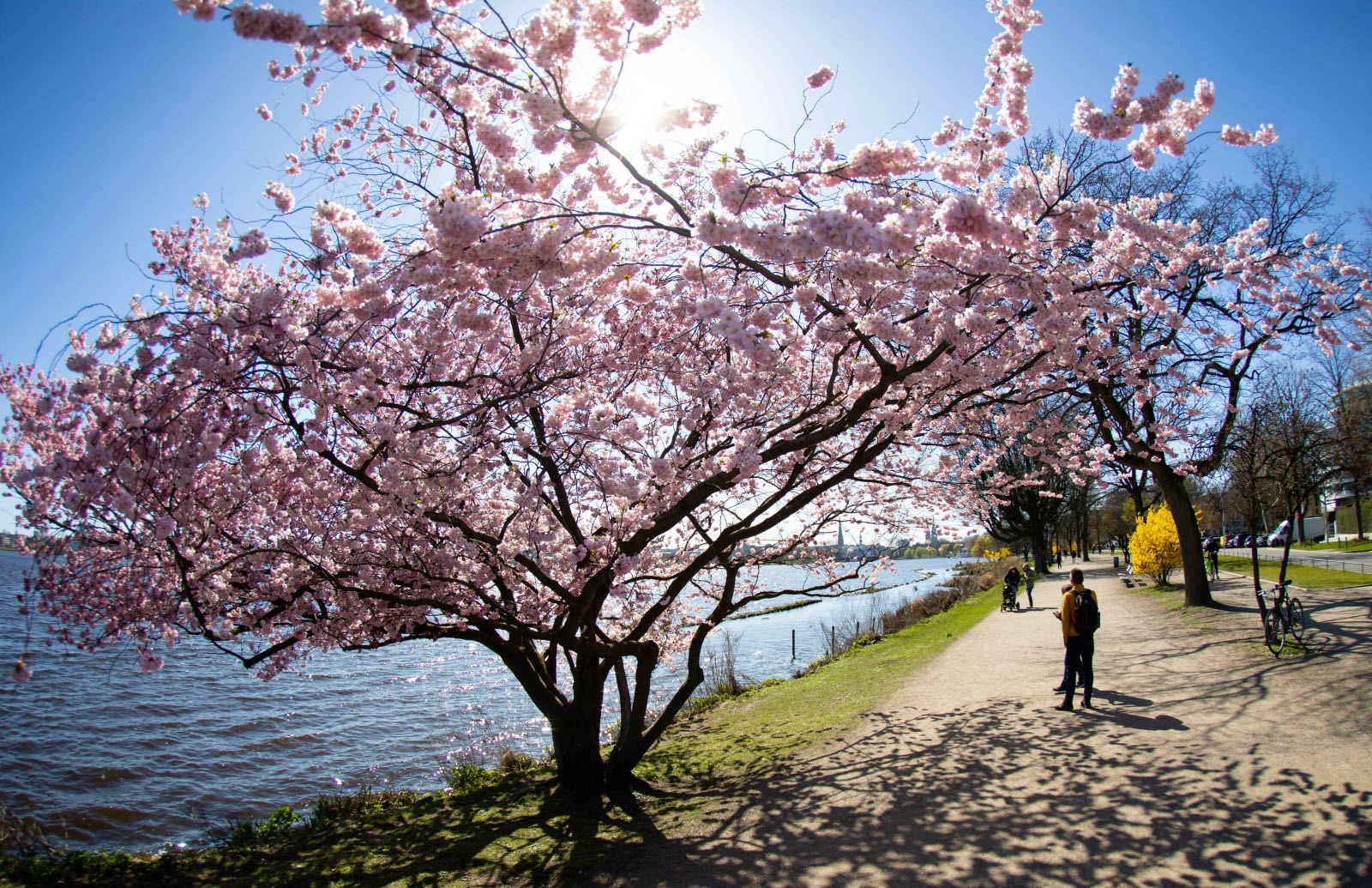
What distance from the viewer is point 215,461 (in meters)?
6.30

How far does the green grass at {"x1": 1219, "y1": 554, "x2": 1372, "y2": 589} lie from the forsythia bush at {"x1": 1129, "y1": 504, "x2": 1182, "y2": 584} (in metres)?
2.14

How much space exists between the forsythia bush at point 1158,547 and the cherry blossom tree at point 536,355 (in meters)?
15.2

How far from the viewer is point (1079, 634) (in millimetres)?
8555

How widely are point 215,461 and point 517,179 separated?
3.92m

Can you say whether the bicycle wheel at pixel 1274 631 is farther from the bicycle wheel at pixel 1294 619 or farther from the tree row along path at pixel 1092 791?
the tree row along path at pixel 1092 791

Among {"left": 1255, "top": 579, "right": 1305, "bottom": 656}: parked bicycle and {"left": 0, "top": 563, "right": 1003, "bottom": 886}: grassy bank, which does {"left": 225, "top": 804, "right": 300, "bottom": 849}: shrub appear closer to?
{"left": 0, "top": 563, "right": 1003, "bottom": 886}: grassy bank

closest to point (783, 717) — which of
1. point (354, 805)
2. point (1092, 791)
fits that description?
point (1092, 791)

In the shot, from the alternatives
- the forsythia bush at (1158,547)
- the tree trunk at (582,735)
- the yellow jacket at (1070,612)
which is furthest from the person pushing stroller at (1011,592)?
the tree trunk at (582,735)

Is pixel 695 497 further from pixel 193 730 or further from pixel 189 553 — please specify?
pixel 193 730

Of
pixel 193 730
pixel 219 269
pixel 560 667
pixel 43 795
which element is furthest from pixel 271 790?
pixel 219 269

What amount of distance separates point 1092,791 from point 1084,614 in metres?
3.11

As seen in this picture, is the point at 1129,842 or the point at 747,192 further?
the point at 1129,842

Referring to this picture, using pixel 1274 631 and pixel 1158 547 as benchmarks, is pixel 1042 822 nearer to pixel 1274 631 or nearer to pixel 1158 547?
pixel 1274 631

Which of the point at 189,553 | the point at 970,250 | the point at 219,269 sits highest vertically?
the point at 219,269
